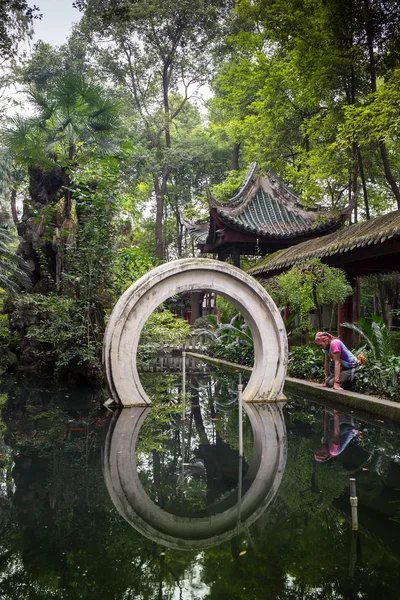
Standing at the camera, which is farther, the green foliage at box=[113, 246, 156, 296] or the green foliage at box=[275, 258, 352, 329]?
the green foliage at box=[113, 246, 156, 296]

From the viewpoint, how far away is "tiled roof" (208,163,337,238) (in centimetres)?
1989

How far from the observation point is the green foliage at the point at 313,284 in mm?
12625

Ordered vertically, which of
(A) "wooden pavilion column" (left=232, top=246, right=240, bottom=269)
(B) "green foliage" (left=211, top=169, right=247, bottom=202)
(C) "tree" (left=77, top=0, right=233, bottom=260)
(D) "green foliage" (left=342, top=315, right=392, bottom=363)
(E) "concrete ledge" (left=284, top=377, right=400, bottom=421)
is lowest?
(E) "concrete ledge" (left=284, top=377, right=400, bottom=421)

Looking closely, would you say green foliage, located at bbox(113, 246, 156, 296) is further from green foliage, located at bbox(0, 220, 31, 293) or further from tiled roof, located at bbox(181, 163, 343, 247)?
tiled roof, located at bbox(181, 163, 343, 247)

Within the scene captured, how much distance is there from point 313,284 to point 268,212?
348 inches

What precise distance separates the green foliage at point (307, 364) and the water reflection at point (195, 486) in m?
4.65

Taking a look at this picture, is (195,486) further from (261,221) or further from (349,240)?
(261,221)

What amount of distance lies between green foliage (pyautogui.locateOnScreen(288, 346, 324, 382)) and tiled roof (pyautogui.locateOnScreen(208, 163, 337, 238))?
24.7 ft

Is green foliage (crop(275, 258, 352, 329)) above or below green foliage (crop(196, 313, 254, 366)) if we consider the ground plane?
above

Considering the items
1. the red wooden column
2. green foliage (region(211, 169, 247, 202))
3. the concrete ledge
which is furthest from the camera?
green foliage (region(211, 169, 247, 202))

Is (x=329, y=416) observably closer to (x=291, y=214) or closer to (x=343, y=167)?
(x=343, y=167)

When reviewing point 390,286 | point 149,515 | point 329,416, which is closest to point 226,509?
point 149,515

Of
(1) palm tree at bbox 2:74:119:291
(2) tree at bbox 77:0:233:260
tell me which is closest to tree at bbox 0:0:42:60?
(1) palm tree at bbox 2:74:119:291

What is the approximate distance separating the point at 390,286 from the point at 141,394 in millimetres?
22412
